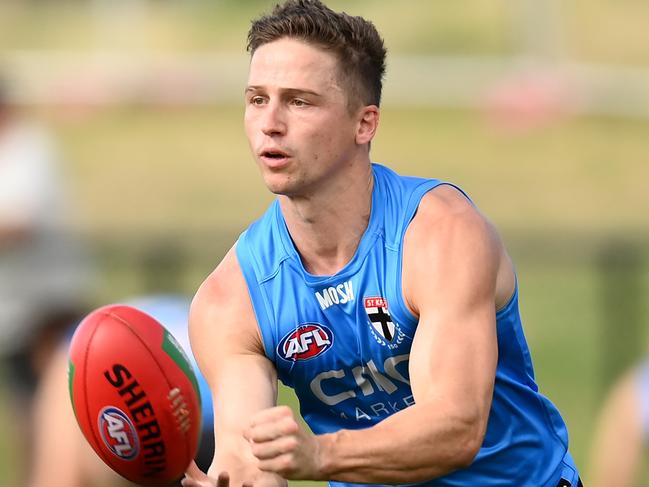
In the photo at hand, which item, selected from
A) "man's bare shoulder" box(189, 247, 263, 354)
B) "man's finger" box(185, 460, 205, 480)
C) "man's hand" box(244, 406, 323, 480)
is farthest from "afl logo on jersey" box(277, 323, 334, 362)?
"man's hand" box(244, 406, 323, 480)

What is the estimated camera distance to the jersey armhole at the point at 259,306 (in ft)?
15.4

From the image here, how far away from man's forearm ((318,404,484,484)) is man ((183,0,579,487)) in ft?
0.15

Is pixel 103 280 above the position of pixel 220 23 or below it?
below

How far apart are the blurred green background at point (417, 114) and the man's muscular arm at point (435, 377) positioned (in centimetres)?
846

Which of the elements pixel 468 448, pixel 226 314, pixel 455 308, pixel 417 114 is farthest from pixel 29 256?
pixel 417 114

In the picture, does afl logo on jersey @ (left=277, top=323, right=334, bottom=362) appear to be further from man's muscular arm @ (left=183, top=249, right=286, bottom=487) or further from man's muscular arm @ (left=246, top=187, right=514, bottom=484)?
man's muscular arm @ (left=246, top=187, right=514, bottom=484)

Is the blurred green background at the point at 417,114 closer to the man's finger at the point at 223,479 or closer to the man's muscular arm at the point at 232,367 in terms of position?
the man's muscular arm at the point at 232,367

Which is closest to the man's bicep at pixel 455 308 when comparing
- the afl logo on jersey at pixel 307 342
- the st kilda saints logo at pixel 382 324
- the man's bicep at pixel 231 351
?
the st kilda saints logo at pixel 382 324

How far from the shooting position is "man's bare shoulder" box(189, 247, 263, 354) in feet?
15.5

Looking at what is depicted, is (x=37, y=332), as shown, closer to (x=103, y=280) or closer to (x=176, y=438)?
(x=176, y=438)

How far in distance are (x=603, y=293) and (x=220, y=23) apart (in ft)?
44.8

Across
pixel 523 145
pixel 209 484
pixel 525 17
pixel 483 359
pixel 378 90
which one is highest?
pixel 525 17

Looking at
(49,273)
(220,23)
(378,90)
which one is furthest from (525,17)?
(378,90)

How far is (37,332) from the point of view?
7.96 m
